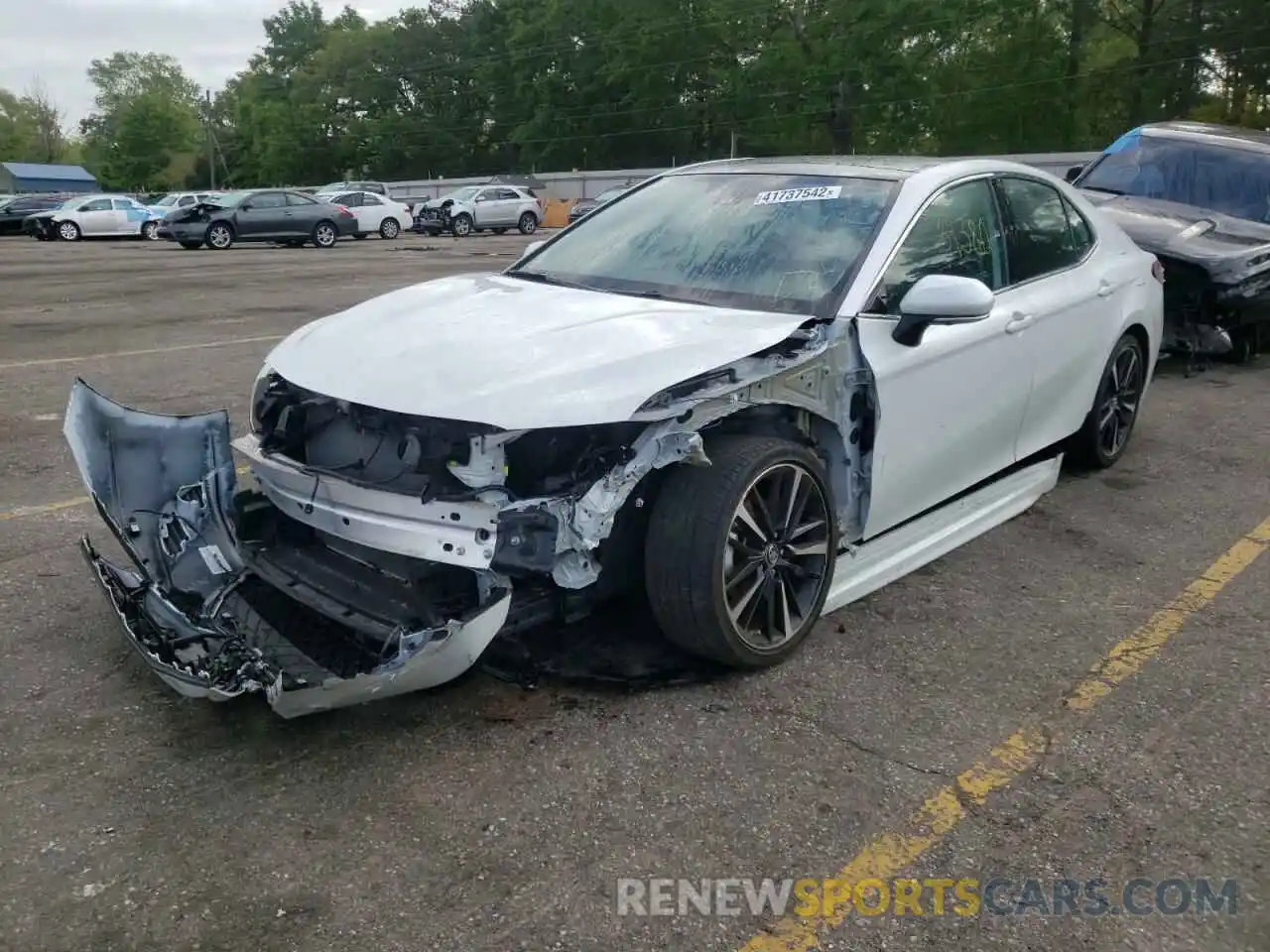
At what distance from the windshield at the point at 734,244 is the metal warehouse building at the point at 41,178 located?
80.7 metres

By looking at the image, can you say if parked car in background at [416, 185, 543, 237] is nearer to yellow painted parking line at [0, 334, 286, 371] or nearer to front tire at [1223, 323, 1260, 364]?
yellow painted parking line at [0, 334, 286, 371]

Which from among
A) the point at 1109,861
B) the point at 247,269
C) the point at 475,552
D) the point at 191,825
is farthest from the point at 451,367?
the point at 247,269

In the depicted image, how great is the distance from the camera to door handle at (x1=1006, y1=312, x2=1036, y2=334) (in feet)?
14.4

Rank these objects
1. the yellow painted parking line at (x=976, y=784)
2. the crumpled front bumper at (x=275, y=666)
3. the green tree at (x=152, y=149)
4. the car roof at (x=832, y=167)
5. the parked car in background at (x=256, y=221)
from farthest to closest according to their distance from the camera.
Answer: the green tree at (x=152, y=149) → the parked car in background at (x=256, y=221) → the car roof at (x=832, y=167) → the crumpled front bumper at (x=275, y=666) → the yellow painted parking line at (x=976, y=784)

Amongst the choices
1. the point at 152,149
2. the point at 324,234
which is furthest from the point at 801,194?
the point at 152,149

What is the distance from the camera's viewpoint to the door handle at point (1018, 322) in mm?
4399

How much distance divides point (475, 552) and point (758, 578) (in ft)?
3.18

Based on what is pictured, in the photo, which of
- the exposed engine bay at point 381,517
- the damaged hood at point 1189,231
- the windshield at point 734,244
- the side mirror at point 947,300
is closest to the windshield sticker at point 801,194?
the windshield at point 734,244

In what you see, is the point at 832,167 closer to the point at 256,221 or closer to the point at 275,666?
the point at 275,666

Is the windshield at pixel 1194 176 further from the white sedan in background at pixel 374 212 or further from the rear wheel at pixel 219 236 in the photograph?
the white sedan in background at pixel 374 212

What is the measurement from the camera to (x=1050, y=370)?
479cm

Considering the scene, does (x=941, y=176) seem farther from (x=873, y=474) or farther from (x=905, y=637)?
(x=905, y=637)

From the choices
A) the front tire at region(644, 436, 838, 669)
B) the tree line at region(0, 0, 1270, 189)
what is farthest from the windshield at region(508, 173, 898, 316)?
the tree line at region(0, 0, 1270, 189)

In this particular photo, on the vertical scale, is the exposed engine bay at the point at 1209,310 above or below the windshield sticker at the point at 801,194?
below
